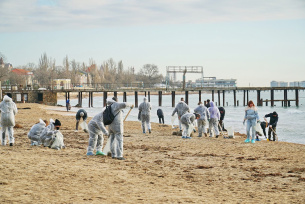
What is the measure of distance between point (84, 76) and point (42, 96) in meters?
103

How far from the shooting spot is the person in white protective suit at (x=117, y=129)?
34.7ft

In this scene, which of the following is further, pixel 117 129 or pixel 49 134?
pixel 49 134

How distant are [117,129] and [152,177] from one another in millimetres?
2073

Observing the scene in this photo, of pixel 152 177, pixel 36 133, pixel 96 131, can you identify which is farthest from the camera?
pixel 36 133

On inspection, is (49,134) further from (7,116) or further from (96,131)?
(96,131)

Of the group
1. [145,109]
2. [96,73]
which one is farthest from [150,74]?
[145,109]

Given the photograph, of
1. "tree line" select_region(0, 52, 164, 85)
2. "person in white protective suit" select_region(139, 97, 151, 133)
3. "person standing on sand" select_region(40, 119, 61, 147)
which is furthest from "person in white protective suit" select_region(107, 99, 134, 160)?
"tree line" select_region(0, 52, 164, 85)

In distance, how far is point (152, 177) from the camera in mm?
9047

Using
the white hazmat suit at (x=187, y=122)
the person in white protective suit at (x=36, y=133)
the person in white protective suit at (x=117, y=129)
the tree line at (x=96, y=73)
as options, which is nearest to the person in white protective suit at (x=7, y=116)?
the person in white protective suit at (x=36, y=133)

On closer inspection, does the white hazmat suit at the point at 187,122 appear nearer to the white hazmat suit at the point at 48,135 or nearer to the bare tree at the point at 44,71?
the white hazmat suit at the point at 48,135

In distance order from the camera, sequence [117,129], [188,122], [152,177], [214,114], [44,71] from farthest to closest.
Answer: [44,71] → [214,114] → [188,122] → [117,129] → [152,177]

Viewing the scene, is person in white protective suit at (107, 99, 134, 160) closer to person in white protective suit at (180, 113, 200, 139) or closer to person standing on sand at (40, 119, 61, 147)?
person standing on sand at (40, 119, 61, 147)

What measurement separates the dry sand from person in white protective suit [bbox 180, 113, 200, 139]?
11.0ft

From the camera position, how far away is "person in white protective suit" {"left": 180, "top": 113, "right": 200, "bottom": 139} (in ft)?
55.4
